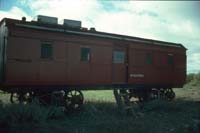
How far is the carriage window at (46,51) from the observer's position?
402 inches

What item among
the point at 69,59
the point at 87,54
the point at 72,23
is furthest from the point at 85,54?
the point at 72,23

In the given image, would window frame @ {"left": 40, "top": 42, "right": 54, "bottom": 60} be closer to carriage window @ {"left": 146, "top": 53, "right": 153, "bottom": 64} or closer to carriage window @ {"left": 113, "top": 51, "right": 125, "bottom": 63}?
carriage window @ {"left": 113, "top": 51, "right": 125, "bottom": 63}

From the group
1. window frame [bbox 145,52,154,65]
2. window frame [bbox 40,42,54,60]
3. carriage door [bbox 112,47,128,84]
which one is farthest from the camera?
window frame [bbox 145,52,154,65]

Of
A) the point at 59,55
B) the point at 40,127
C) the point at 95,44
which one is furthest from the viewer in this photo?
the point at 95,44

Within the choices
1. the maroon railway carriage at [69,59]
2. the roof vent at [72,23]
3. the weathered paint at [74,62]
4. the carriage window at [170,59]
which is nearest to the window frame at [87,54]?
the maroon railway carriage at [69,59]

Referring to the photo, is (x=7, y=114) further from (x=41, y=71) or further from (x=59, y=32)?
(x=59, y=32)

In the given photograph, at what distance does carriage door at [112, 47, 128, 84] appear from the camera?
41.3 feet

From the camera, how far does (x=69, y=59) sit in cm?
1083

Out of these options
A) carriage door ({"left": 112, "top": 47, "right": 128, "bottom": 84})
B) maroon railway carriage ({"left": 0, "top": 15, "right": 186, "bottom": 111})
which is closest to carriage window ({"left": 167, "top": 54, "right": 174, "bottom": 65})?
maroon railway carriage ({"left": 0, "top": 15, "right": 186, "bottom": 111})

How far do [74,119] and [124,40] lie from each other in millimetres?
5443

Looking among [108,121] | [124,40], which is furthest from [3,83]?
[124,40]

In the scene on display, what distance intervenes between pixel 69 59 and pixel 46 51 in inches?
44.4

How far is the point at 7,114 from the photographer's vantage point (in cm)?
769

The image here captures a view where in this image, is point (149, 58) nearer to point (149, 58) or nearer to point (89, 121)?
point (149, 58)
